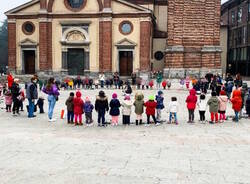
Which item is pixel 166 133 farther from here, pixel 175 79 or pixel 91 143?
pixel 175 79

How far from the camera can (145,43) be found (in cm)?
3509

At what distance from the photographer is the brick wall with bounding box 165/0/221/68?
3544cm

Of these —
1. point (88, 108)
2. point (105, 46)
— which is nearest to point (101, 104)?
point (88, 108)

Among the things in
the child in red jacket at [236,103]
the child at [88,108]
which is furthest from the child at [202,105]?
the child at [88,108]

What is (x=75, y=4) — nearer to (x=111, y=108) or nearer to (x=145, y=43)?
(x=145, y=43)

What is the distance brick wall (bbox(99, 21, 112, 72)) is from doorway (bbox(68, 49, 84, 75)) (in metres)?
2.35

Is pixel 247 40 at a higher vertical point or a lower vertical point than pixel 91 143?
higher

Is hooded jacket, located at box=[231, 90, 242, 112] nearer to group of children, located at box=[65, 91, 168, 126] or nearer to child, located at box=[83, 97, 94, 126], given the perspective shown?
group of children, located at box=[65, 91, 168, 126]

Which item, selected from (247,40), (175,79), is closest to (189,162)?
(175,79)

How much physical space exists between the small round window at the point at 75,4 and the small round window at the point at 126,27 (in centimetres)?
445

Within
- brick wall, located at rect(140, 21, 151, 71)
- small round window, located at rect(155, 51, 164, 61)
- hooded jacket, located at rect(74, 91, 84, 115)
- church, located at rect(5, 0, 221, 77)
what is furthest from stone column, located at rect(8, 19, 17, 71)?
hooded jacket, located at rect(74, 91, 84, 115)

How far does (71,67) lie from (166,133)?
27.2m

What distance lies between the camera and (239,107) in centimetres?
1402

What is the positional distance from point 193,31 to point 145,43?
5014mm
